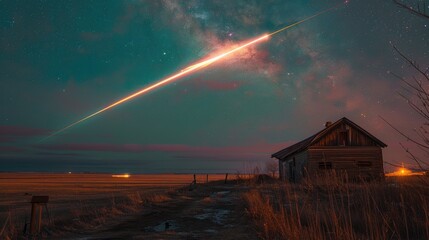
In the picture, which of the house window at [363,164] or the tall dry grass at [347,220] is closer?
the tall dry grass at [347,220]

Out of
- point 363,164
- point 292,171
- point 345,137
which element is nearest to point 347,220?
point 345,137

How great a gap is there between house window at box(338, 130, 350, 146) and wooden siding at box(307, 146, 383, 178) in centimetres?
37

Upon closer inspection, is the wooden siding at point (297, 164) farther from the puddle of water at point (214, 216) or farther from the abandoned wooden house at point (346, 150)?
the puddle of water at point (214, 216)

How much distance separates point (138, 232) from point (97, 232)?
109cm

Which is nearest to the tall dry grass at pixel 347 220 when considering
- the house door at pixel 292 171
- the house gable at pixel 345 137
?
the house gable at pixel 345 137

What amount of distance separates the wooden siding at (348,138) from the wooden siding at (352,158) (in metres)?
0.38

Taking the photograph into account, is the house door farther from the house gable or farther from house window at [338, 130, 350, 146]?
house window at [338, 130, 350, 146]

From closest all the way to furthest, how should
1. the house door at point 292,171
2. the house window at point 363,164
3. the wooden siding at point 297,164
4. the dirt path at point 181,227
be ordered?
the dirt path at point 181,227
the house window at point 363,164
the wooden siding at point 297,164
the house door at point 292,171

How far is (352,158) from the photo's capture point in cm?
3056

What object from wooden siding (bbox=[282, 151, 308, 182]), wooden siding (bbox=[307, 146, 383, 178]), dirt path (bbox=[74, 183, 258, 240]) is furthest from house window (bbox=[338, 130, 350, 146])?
dirt path (bbox=[74, 183, 258, 240])

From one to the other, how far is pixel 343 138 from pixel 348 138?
15.7 inches

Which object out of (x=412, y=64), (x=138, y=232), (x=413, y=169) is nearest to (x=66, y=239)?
(x=138, y=232)

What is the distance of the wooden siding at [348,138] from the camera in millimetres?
30719

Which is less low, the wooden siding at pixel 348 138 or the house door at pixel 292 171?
the wooden siding at pixel 348 138
